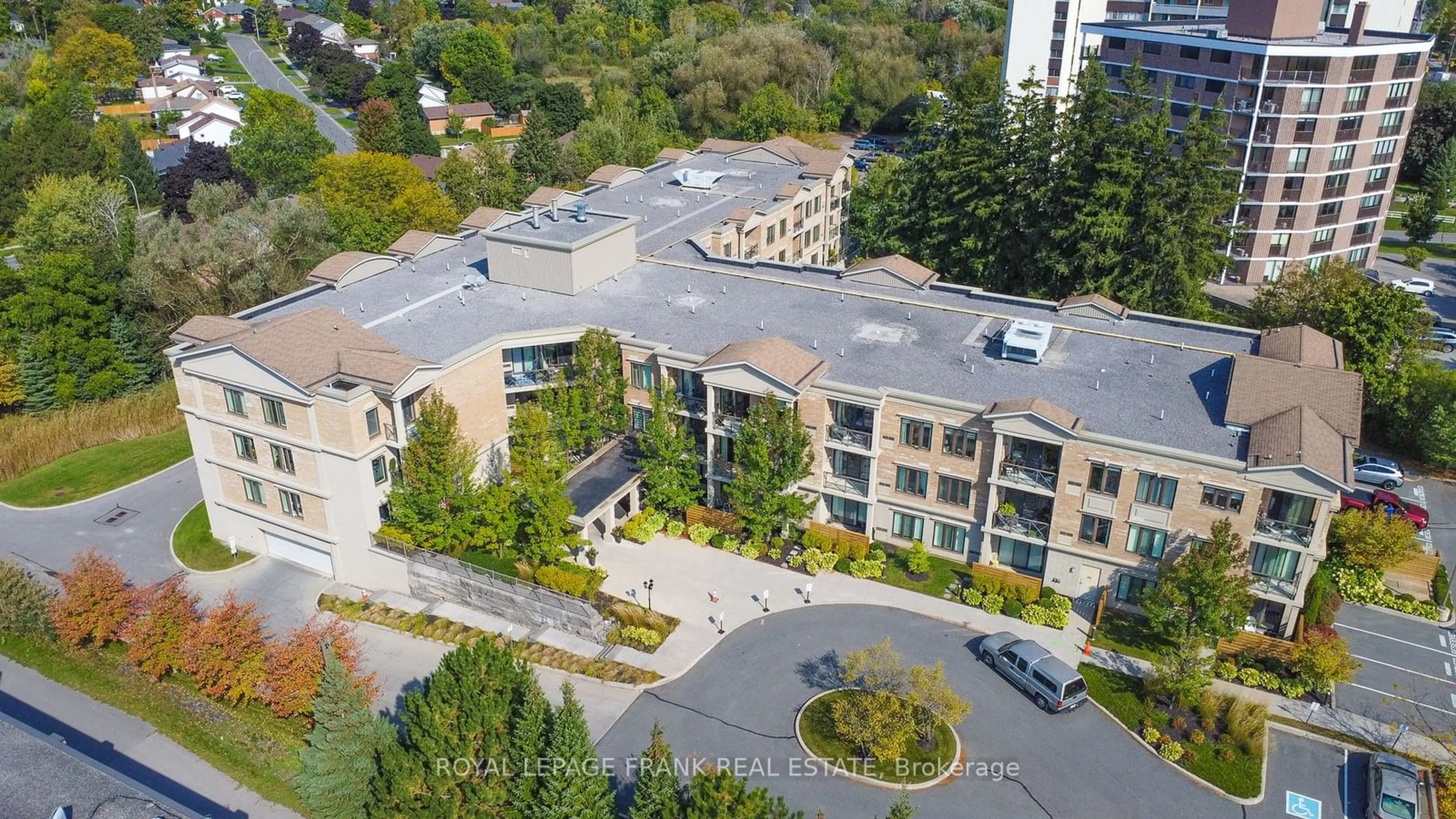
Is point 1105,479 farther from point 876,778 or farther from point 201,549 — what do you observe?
point 201,549

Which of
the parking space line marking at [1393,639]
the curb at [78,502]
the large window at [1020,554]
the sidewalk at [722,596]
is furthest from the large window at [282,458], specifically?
the parking space line marking at [1393,639]

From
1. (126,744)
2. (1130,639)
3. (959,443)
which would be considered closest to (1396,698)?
(1130,639)

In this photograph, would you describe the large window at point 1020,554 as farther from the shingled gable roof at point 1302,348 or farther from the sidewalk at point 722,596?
the shingled gable roof at point 1302,348

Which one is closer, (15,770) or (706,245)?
(15,770)

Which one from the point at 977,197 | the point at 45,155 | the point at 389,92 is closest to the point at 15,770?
the point at 977,197

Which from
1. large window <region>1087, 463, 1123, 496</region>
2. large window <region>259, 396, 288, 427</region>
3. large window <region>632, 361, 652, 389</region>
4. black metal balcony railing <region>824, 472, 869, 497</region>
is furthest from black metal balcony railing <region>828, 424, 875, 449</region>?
large window <region>259, 396, 288, 427</region>

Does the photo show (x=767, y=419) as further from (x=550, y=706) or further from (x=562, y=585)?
(x=550, y=706)
